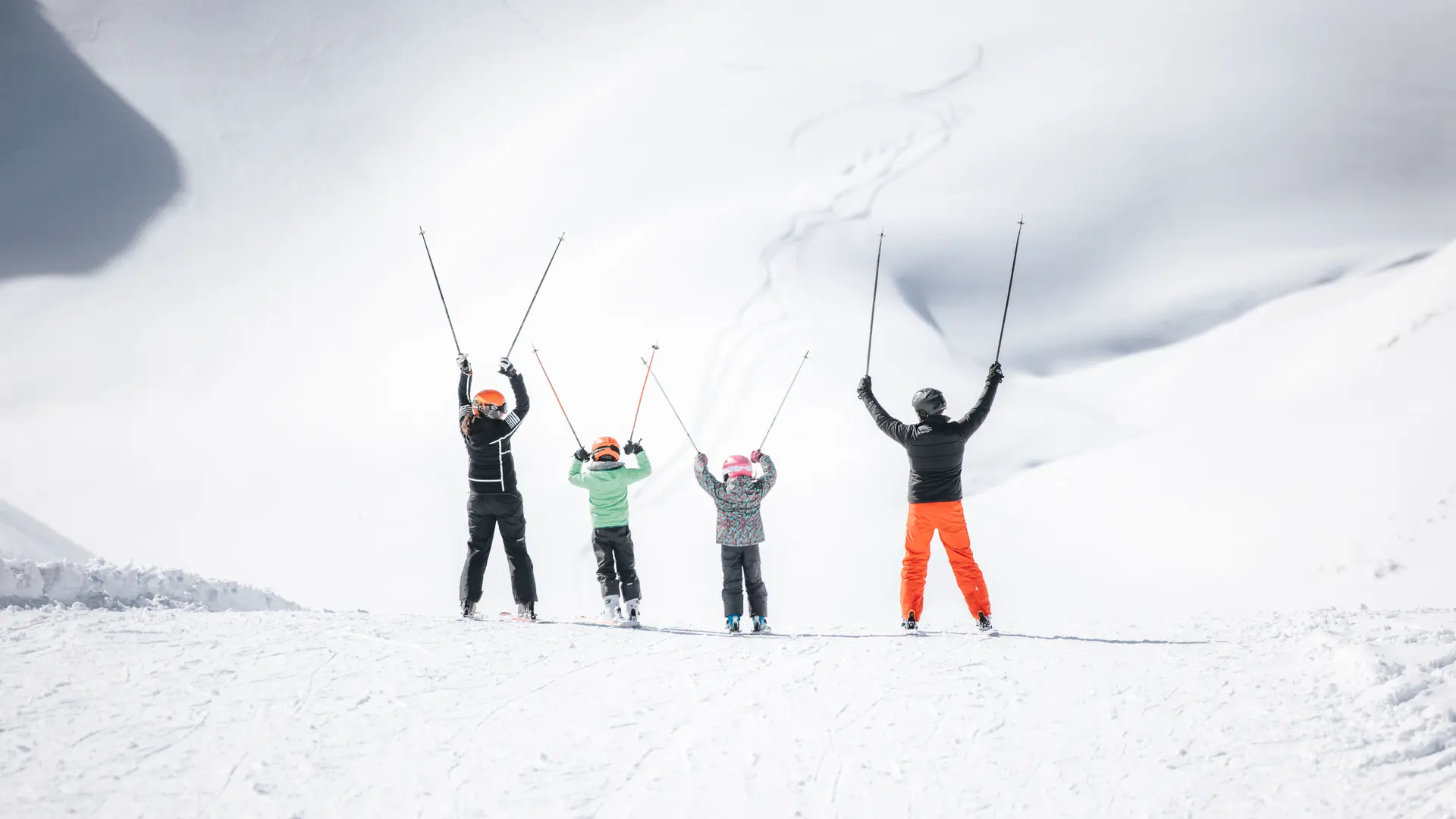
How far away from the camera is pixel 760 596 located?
25.3ft

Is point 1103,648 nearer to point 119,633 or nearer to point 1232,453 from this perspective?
point 119,633

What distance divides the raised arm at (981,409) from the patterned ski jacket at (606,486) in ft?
9.52

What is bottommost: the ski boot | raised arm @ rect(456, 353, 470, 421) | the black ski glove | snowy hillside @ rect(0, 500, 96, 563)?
the ski boot

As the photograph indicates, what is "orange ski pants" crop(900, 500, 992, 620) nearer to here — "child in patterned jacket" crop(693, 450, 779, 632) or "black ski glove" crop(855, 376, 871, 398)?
"black ski glove" crop(855, 376, 871, 398)

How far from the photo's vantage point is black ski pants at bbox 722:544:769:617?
25.1ft

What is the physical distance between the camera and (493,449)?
25.2ft

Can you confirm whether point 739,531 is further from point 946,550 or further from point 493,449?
point 493,449

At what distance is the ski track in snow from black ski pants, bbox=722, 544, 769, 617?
1.46 metres

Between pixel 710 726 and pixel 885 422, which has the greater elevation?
pixel 885 422

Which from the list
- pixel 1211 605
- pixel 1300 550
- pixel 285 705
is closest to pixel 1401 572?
pixel 1300 550

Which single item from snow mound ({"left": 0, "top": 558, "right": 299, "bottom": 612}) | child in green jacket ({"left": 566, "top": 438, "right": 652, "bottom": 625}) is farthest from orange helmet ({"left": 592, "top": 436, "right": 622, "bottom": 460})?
snow mound ({"left": 0, "top": 558, "right": 299, "bottom": 612})

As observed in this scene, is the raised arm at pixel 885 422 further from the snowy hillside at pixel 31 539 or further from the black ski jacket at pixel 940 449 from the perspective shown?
the snowy hillside at pixel 31 539

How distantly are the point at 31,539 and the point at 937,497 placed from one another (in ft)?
70.8

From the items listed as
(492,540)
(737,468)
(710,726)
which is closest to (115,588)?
(492,540)
